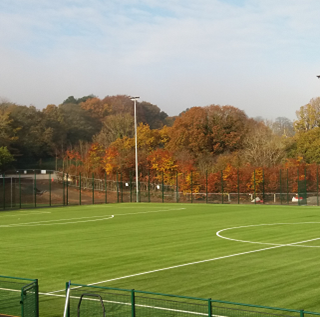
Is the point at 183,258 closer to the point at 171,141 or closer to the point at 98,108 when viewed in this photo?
the point at 171,141

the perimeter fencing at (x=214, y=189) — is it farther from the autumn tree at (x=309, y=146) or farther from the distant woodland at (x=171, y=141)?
the autumn tree at (x=309, y=146)

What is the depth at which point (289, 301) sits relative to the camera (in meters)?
11.2

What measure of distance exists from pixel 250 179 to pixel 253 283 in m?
40.8

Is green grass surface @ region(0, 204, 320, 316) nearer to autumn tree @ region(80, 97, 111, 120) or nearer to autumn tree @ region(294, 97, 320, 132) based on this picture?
autumn tree @ region(294, 97, 320, 132)

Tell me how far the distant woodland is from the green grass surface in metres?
32.4

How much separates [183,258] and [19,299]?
724 cm

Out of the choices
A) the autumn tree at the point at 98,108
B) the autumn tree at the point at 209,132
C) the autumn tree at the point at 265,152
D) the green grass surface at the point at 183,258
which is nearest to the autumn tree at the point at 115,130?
the autumn tree at the point at 209,132

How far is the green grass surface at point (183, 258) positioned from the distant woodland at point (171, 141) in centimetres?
3239

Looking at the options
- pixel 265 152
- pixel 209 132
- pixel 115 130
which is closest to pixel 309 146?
pixel 265 152

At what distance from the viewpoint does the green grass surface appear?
1264 cm

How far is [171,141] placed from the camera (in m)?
80.4

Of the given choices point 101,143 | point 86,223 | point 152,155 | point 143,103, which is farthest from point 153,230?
point 143,103

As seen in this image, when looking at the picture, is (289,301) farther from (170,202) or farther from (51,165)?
(51,165)

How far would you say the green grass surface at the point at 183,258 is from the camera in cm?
1264
